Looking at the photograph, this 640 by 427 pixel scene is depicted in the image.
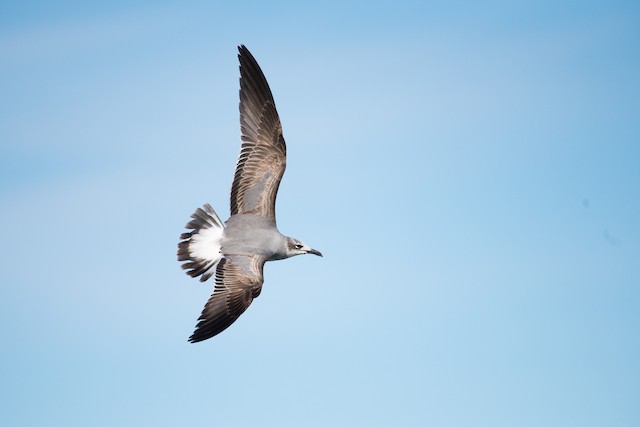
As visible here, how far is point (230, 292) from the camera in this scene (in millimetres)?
19438

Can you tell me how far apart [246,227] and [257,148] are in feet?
6.02

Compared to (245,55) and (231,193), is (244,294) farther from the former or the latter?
(245,55)

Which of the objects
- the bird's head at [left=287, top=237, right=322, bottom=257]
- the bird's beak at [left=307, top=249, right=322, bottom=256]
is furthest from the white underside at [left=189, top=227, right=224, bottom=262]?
the bird's beak at [left=307, top=249, right=322, bottom=256]

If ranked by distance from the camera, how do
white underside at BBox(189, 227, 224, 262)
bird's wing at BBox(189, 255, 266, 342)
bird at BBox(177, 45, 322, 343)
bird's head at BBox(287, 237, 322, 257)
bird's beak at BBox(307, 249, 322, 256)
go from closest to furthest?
bird's wing at BBox(189, 255, 266, 342) → bird at BBox(177, 45, 322, 343) → white underside at BBox(189, 227, 224, 262) → bird's head at BBox(287, 237, 322, 257) → bird's beak at BBox(307, 249, 322, 256)

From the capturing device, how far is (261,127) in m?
21.3

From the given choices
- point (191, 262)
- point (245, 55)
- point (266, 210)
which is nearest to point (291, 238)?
point (266, 210)

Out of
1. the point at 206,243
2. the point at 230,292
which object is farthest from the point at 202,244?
the point at 230,292

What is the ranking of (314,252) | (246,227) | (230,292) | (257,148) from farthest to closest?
(314,252) → (257,148) → (246,227) → (230,292)

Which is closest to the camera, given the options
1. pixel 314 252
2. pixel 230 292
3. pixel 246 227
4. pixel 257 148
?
pixel 230 292

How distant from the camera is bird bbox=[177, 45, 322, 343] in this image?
1945 centimetres

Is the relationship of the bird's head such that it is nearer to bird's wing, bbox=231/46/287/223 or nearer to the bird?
the bird

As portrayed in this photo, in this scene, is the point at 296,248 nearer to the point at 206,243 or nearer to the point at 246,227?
the point at 246,227

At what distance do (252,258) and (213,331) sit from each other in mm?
1825

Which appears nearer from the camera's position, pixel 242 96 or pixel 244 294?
pixel 244 294
